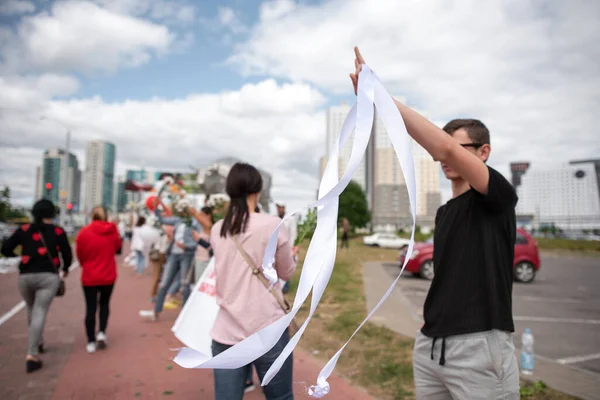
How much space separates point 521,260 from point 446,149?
13527 millimetres

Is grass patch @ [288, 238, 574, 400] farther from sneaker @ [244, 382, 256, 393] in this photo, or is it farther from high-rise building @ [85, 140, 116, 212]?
high-rise building @ [85, 140, 116, 212]

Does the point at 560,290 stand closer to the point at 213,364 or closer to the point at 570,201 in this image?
the point at 213,364

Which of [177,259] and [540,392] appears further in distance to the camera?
[177,259]

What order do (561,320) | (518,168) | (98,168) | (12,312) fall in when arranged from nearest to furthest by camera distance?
1. (12,312)
2. (561,320)
3. (518,168)
4. (98,168)

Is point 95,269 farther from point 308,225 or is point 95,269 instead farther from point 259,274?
point 259,274

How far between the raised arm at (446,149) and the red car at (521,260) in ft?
38.8

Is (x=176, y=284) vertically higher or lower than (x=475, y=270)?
lower

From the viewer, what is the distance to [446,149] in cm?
156

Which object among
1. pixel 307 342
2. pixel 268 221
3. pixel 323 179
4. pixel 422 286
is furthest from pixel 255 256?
pixel 422 286

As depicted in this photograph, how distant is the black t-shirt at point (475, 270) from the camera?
5.82ft

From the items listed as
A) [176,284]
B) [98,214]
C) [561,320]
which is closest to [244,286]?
[98,214]

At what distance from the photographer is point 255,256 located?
2531mm

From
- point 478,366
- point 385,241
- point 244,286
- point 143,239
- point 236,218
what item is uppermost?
point 236,218

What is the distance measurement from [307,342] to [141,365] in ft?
7.15
